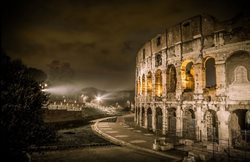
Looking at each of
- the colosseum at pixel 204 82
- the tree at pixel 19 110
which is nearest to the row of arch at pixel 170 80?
the colosseum at pixel 204 82

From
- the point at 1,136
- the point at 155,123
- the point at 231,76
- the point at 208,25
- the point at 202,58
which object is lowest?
the point at 155,123

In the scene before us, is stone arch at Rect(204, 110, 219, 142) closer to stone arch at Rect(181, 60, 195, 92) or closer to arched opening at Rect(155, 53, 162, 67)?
stone arch at Rect(181, 60, 195, 92)

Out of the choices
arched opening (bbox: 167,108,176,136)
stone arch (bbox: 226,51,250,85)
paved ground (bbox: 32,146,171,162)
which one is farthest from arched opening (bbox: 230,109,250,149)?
paved ground (bbox: 32,146,171,162)

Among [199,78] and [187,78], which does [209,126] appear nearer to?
[199,78]

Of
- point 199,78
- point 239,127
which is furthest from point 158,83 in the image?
point 239,127

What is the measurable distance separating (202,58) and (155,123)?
30.3 feet

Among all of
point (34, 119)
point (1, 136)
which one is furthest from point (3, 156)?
point (34, 119)

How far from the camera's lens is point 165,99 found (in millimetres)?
21828

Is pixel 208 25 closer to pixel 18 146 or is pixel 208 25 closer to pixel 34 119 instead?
pixel 34 119

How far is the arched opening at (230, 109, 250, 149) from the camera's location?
51.7 ft

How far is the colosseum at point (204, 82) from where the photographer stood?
51.6ft

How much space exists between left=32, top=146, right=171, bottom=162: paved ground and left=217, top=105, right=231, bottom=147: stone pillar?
5387mm

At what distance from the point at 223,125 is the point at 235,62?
16.6 feet

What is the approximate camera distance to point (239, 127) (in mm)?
16781
